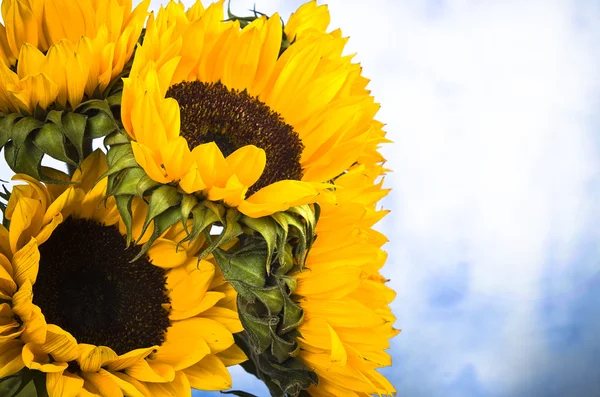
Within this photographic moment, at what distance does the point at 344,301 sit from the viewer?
22.2 inches

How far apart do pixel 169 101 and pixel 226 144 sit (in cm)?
9

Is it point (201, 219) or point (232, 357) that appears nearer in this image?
point (201, 219)

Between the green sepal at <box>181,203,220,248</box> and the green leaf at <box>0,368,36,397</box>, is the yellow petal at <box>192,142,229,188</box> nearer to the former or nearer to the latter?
the green sepal at <box>181,203,220,248</box>

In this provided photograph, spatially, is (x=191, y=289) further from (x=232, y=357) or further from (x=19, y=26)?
(x=19, y=26)

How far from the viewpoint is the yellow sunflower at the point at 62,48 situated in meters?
0.52

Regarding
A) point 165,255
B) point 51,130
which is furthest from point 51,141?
point 165,255

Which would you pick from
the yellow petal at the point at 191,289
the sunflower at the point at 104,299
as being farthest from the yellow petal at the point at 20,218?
the yellow petal at the point at 191,289

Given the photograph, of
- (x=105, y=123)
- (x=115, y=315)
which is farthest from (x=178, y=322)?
(x=105, y=123)

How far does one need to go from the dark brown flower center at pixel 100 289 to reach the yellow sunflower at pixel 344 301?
0.10 metres

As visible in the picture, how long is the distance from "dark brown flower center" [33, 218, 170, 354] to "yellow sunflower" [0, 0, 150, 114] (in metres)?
0.09

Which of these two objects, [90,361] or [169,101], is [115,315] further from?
[169,101]

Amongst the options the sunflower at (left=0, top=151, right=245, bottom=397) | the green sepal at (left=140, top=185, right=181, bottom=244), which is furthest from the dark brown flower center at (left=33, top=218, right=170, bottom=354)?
the green sepal at (left=140, top=185, right=181, bottom=244)

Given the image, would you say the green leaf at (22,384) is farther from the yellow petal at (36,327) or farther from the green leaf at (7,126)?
the green leaf at (7,126)

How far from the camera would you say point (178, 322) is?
1.93ft
